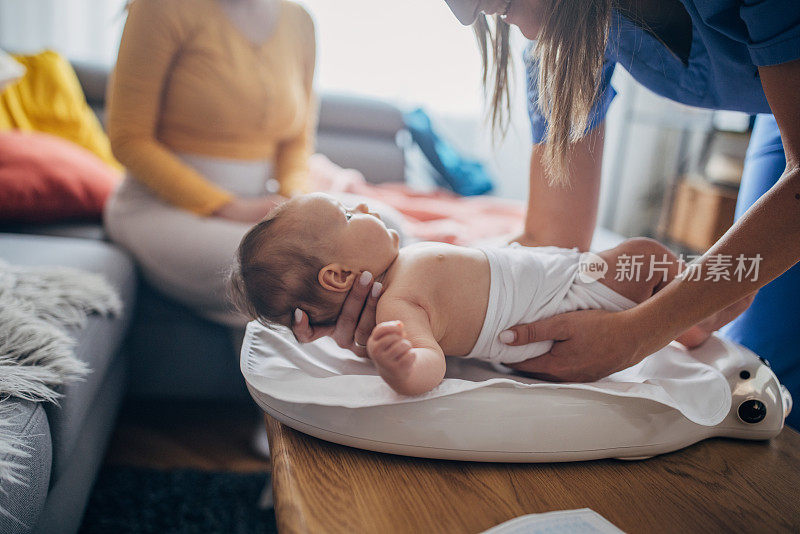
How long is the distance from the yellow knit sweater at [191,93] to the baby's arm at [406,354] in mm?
675

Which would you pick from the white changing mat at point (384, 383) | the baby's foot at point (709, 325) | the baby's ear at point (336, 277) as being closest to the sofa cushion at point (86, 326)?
the white changing mat at point (384, 383)

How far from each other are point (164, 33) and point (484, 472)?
0.94 metres

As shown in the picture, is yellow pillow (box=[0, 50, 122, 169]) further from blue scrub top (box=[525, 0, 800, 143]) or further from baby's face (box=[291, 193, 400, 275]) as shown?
blue scrub top (box=[525, 0, 800, 143])

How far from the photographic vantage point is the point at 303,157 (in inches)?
52.7

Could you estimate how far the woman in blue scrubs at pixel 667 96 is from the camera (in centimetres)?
51

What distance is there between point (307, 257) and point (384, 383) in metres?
0.16

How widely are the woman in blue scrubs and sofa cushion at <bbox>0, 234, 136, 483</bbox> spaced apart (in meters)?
0.54

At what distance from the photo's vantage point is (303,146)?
1340mm

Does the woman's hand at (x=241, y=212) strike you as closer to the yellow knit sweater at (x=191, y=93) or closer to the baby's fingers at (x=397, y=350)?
the yellow knit sweater at (x=191, y=93)

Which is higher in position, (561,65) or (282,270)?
(561,65)

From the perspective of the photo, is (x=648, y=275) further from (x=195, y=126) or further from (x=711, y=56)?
(x=195, y=126)

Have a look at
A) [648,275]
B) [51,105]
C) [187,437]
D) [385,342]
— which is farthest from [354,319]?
[51,105]

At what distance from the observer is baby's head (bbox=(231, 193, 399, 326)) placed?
2.02 ft

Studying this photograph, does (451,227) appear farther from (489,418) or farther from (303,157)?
(489,418)
